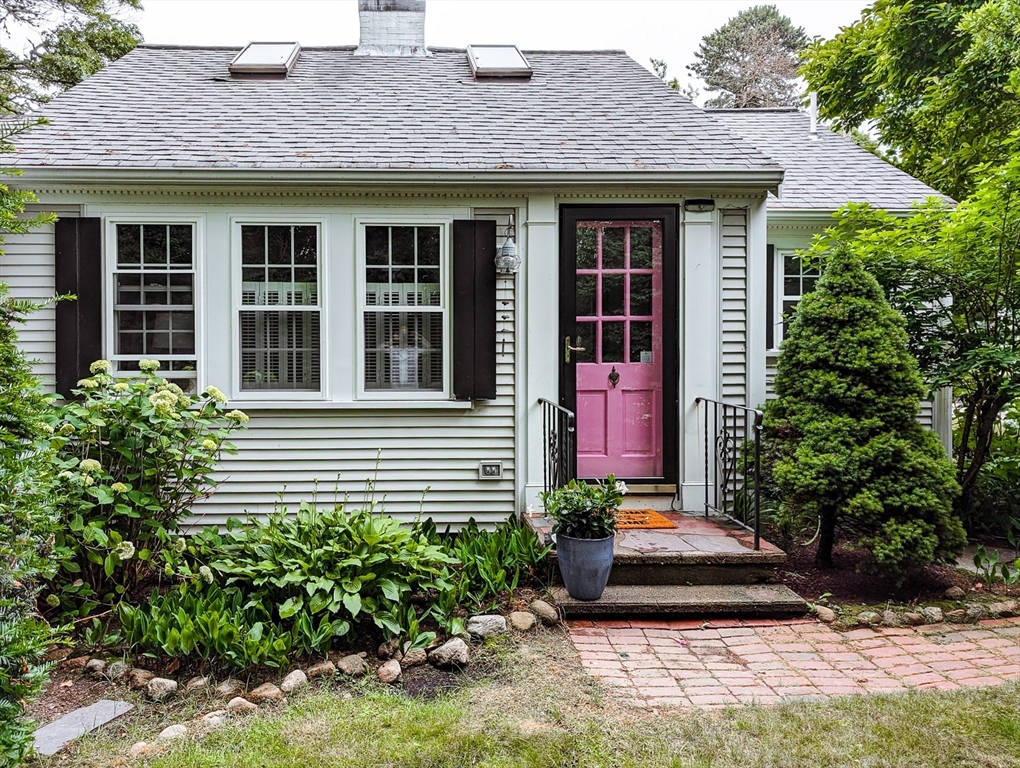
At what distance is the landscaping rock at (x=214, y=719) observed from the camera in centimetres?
290

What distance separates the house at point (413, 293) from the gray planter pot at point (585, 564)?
4.07 ft

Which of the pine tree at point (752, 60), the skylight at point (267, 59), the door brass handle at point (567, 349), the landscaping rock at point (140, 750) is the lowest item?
the landscaping rock at point (140, 750)

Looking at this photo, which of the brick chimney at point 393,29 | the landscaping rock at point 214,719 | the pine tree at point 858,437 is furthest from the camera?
the brick chimney at point 393,29

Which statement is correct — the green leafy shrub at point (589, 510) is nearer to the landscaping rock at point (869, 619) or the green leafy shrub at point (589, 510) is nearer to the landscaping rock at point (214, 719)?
the landscaping rock at point (869, 619)

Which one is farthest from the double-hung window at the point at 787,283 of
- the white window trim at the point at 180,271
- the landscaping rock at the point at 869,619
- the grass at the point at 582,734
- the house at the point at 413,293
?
the white window trim at the point at 180,271

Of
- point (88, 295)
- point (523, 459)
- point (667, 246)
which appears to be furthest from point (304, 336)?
point (667, 246)

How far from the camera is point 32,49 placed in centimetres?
1269

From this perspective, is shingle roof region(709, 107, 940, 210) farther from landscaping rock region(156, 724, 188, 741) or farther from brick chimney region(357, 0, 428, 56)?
landscaping rock region(156, 724, 188, 741)

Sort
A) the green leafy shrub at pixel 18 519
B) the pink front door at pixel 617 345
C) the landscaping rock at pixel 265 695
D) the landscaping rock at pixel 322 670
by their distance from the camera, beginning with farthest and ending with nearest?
the pink front door at pixel 617 345 < the landscaping rock at pixel 322 670 < the landscaping rock at pixel 265 695 < the green leafy shrub at pixel 18 519

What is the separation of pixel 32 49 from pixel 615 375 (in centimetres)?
1343

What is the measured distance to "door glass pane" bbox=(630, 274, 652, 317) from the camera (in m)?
5.61

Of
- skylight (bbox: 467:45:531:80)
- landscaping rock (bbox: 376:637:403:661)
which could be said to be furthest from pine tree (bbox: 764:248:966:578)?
skylight (bbox: 467:45:531:80)

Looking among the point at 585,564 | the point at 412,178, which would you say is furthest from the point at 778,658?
the point at 412,178

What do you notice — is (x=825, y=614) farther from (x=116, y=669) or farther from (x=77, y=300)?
(x=77, y=300)
